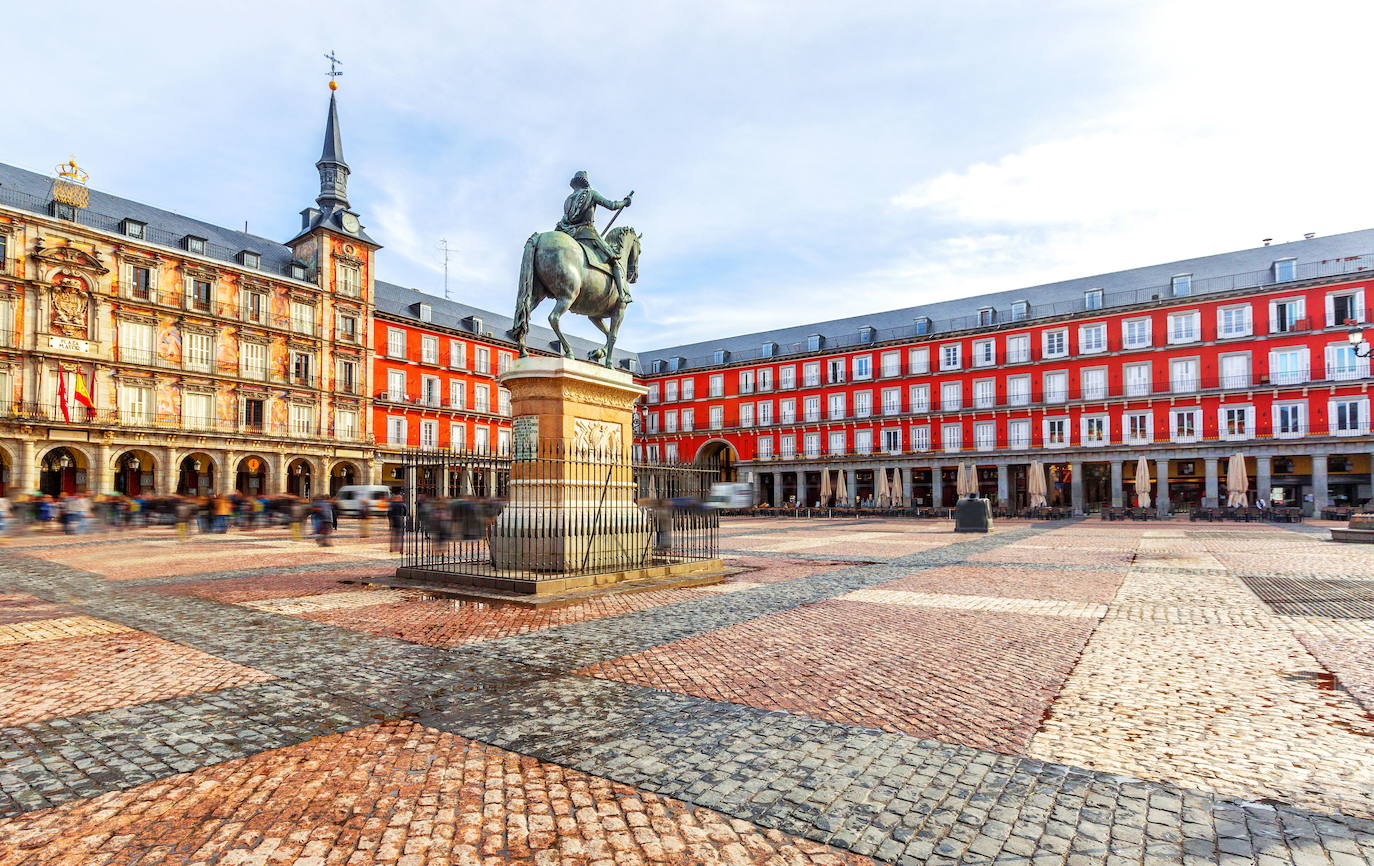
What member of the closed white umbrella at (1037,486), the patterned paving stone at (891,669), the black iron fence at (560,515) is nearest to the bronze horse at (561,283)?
the black iron fence at (560,515)

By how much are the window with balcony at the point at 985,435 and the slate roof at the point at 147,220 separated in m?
41.5

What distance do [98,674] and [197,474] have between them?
36.1 metres

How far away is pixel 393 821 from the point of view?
9.40ft

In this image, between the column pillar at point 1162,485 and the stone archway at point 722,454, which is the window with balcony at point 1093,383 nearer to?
the column pillar at point 1162,485

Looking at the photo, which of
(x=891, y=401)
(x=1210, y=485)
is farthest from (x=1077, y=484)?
(x=891, y=401)

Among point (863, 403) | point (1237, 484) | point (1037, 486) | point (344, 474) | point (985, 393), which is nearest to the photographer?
point (1237, 484)

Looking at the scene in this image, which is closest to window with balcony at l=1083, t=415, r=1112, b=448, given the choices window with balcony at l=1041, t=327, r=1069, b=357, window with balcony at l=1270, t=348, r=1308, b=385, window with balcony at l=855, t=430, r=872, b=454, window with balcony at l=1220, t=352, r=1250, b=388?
window with balcony at l=1041, t=327, r=1069, b=357

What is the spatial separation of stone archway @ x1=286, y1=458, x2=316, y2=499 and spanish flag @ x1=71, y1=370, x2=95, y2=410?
9393mm

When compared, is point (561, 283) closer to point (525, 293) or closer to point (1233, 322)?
point (525, 293)

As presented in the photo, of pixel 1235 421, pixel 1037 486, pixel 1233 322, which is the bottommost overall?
pixel 1037 486

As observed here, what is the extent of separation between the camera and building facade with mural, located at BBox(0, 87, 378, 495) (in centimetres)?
2961

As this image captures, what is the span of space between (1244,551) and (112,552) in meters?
24.6

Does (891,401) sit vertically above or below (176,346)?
below

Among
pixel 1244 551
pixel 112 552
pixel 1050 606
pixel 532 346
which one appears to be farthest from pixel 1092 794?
pixel 532 346
